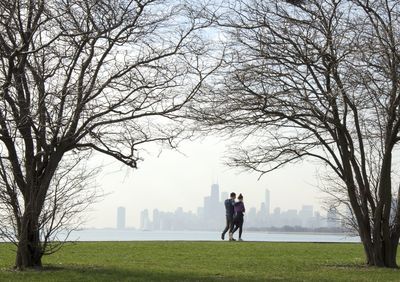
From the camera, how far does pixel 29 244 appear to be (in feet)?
45.9

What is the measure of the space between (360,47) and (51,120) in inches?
259

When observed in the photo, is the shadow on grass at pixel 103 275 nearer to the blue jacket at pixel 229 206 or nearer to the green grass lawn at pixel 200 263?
the green grass lawn at pixel 200 263

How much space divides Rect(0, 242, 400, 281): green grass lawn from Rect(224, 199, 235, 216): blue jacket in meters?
1.60

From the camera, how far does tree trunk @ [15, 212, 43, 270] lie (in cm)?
1377

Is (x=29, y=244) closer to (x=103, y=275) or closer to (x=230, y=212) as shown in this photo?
(x=103, y=275)

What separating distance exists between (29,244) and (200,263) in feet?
13.3

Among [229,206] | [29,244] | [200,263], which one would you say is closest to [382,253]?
[200,263]

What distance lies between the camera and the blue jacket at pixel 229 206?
2328 cm

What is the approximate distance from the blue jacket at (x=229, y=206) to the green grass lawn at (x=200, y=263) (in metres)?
1.60

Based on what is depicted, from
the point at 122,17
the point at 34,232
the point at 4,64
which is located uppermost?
the point at 122,17

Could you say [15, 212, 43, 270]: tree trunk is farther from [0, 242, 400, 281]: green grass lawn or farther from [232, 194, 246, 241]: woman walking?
[232, 194, 246, 241]: woman walking

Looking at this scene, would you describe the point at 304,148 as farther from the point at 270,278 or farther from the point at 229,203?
the point at 229,203

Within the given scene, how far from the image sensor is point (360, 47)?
1407 cm

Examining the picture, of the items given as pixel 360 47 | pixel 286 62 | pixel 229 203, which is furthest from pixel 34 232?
pixel 229 203
